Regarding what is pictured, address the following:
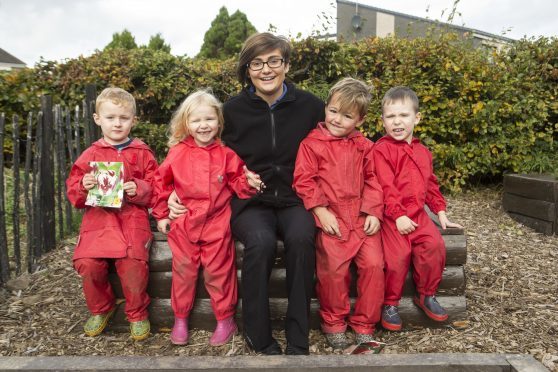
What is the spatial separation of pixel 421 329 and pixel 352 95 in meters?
1.46

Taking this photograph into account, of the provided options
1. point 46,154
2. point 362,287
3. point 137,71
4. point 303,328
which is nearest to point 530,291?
point 362,287

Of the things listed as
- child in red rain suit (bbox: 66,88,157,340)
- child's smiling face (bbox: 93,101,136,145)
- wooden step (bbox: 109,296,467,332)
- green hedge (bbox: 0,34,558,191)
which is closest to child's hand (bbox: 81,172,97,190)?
child in red rain suit (bbox: 66,88,157,340)

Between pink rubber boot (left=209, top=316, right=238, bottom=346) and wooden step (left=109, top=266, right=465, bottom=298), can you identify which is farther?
wooden step (left=109, top=266, right=465, bottom=298)

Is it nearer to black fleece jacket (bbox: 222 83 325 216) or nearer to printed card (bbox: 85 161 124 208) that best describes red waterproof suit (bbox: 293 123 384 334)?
black fleece jacket (bbox: 222 83 325 216)

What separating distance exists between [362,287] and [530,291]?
1532 mm

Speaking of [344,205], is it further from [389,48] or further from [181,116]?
[389,48]

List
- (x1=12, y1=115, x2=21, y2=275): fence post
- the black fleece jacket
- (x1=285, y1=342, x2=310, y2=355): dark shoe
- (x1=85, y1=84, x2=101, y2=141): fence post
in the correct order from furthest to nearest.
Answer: (x1=85, y1=84, x2=101, y2=141): fence post, (x1=12, y1=115, x2=21, y2=275): fence post, the black fleece jacket, (x1=285, y1=342, x2=310, y2=355): dark shoe

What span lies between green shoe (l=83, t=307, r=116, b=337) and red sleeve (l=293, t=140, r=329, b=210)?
137cm

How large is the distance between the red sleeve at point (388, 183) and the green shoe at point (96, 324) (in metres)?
1.79

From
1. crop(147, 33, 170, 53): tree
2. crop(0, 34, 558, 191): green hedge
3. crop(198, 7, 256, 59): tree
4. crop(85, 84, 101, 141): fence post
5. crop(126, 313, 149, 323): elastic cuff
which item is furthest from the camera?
crop(147, 33, 170, 53): tree

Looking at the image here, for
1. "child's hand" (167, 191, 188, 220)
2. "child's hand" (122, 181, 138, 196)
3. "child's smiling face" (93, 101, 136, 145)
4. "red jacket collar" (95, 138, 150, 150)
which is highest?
"child's smiling face" (93, 101, 136, 145)

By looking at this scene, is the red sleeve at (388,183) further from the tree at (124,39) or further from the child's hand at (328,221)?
the tree at (124,39)

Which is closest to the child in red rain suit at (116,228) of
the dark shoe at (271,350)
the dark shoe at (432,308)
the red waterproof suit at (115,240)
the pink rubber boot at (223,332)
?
the red waterproof suit at (115,240)

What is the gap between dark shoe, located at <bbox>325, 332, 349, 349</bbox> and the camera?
8.79 ft
